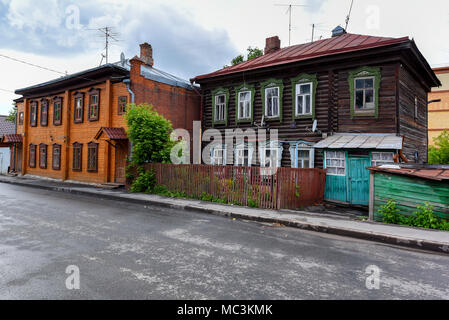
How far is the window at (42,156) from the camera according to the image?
22388 mm

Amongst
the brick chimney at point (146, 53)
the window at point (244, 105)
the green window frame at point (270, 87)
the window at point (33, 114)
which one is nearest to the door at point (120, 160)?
the window at point (244, 105)

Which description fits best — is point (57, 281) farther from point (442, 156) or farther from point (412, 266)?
point (442, 156)

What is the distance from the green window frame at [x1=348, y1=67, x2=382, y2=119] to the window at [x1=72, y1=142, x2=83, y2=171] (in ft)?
56.9

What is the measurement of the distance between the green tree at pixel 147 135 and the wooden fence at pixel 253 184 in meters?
1.24

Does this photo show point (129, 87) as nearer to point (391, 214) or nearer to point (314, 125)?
point (314, 125)

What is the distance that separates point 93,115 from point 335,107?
15.0 metres

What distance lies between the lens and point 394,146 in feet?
Answer: 34.6

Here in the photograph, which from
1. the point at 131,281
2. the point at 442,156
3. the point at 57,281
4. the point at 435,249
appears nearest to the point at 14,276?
the point at 57,281

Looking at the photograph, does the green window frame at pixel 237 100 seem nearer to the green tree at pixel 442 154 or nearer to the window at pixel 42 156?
the green tree at pixel 442 154

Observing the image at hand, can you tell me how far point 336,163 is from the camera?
12.6 metres

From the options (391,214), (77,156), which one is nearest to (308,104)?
(391,214)

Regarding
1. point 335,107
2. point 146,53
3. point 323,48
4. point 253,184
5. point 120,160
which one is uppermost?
point 146,53

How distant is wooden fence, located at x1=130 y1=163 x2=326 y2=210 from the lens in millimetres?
9992
